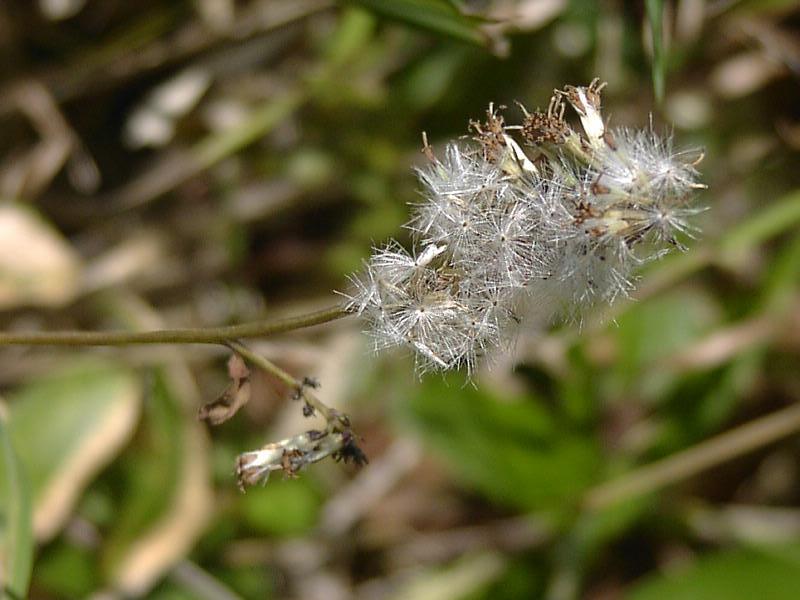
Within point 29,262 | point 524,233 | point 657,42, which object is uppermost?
point 29,262

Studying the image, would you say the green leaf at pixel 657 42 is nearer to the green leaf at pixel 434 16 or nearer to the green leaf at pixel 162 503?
the green leaf at pixel 434 16

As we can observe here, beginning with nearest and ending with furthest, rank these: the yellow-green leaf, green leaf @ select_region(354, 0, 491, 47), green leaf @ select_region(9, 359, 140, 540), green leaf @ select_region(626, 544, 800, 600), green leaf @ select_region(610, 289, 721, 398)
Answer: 1. green leaf @ select_region(354, 0, 491, 47)
2. green leaf @ select_region(9, 359, 140, 540)
3. green leaf @ select_region(626, 544, 800, 600)
4. the yellow-green leaf
5. green leaf @ select_region(610, 289, 721, 398)

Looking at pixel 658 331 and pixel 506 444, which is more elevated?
pixel 658 331

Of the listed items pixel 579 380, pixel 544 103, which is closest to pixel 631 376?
pixel 579 380

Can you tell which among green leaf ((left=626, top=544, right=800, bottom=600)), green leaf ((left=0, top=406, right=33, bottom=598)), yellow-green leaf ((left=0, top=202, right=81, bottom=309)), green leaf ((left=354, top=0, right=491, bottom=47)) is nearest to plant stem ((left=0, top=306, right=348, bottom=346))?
green leaf ((left=0, top=406, right=33, bottom=598))

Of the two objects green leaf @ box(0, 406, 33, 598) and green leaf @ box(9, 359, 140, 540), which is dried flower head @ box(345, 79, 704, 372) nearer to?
green leaf @ box(0, 406, 33, 598)

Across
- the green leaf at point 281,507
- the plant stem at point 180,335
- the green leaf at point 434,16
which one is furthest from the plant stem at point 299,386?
the green leaf at point 281,507

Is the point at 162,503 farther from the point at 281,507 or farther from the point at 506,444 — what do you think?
the point at 506,444

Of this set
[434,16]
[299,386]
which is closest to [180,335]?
[299,386]

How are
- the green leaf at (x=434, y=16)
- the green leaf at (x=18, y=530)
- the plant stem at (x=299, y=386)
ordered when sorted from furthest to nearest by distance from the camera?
the green leaf at (x=434, y=16), the green leaf at (x=18, y=530), the plant stem at (x=299, y=386)
